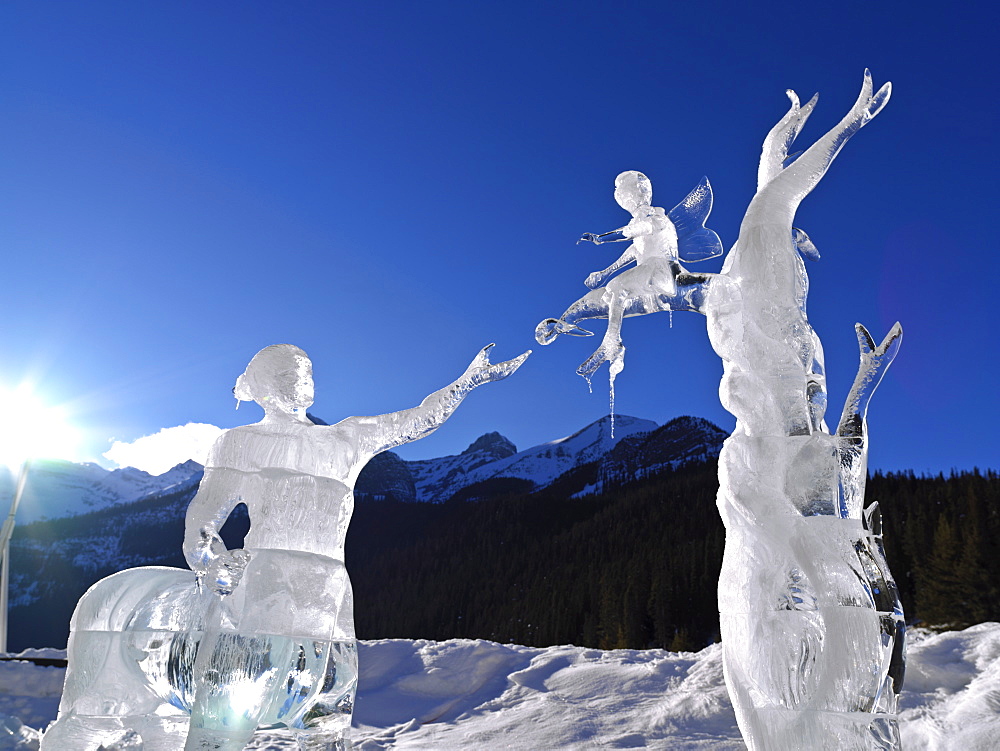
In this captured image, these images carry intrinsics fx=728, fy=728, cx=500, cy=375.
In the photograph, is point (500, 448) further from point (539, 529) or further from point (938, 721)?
point (938, 721)

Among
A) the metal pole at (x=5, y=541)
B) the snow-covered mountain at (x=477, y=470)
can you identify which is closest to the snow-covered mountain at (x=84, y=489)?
the snow-covered mountain at (x=477, y=470)

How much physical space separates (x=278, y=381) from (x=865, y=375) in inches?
114

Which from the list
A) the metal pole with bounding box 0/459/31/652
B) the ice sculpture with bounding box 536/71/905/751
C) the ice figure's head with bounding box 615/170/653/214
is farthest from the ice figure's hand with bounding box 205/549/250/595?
the metal pole with bounding box 0/459/31/652

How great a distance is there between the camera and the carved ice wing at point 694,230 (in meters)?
4.36

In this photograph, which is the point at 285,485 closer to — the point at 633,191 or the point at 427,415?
the point at 427,415

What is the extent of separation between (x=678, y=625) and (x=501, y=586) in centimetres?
2192

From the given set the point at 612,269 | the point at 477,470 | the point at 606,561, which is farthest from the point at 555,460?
the point at 612,269

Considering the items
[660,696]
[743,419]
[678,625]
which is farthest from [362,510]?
[743,419]

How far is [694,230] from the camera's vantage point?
4.39m

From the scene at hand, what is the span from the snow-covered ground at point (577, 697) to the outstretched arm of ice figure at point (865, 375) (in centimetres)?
339

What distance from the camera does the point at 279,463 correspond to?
3.53 m

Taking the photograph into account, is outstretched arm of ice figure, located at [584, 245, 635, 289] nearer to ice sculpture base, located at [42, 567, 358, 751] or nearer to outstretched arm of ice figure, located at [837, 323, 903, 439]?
outstretched arm of ice figure, located at [837, 323, 903, 439]

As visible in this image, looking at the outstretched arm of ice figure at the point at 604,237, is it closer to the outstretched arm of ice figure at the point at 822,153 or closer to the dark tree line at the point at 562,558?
the outstretched arm of ice figure at the point at 822,153

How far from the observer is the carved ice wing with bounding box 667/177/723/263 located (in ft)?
14.3
